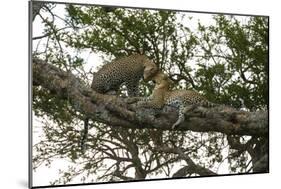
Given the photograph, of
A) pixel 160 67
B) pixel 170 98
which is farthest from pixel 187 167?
pixel 160 67

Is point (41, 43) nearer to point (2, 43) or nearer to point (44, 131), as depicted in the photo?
point (2, 43)

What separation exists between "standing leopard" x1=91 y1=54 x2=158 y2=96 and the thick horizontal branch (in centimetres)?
7

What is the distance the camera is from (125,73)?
3.60 m

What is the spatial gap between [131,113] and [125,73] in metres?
0.27

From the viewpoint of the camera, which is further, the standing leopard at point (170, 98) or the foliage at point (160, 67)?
the standing leopard at point (170, 98)

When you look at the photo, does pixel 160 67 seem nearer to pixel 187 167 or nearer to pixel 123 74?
pixel 123 74

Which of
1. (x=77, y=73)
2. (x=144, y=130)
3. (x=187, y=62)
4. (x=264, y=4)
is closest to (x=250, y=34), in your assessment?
(x=264, y=4)

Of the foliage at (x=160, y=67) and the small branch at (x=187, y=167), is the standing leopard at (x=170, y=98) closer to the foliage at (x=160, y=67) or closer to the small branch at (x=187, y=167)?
the foliage at (x=160, y=67)

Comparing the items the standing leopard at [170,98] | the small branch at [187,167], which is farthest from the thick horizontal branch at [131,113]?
the small branch at [187,167]

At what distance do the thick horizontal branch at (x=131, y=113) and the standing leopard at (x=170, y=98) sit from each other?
0.04 metres

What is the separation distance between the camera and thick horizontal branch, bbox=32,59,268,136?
3.46 metres

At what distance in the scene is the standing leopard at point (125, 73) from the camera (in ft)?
11.7

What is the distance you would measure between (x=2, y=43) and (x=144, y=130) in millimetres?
1072

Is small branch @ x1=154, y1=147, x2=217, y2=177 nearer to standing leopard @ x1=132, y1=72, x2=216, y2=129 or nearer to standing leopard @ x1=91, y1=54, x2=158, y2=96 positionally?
standing leopard @ x1=132, y1=72, x2=216, y2=129
